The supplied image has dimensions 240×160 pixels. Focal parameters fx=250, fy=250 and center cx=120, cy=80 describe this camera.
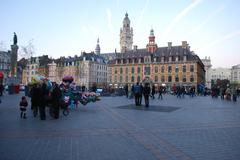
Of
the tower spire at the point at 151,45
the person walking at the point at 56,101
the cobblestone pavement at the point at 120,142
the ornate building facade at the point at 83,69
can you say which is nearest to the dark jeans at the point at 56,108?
the person walking at the point at 56,101

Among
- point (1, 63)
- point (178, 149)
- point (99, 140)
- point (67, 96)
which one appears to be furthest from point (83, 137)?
point (1, 63)

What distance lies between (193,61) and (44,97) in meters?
70.8

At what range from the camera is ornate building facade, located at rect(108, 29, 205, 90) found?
80.1 m

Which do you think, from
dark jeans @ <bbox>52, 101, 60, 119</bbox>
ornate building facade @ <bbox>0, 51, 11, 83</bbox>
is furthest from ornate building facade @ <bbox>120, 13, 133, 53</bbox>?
dark jeans @ <bbox>52, 101, 60, 119</bbox>

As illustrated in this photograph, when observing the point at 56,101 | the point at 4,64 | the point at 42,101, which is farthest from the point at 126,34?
the point at 42,101

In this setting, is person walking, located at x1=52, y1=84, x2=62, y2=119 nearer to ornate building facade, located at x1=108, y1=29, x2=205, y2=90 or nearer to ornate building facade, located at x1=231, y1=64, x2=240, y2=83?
ornate building facade, located at x1=108, y1=29, x2=205, y2=90

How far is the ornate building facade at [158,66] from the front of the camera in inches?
3155

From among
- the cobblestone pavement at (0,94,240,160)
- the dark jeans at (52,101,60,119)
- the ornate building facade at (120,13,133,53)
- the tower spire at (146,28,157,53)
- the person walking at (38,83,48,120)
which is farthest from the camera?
the ornate building facade at (120,13,133,53)

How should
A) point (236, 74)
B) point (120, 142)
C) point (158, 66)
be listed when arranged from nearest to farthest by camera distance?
point (120, 142) < point (158, 66) < point (236, 74)

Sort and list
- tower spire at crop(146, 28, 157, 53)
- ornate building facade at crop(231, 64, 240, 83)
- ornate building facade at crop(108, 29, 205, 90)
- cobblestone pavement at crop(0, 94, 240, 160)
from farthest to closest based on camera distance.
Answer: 1. ornate building facade at crop(231, 64, 240, 83)
2. tower spire at crop(146, 28, 157, 53)
3. ornate building facade at crop(108, 29, 205, 90)
4. cobblestone pavement at crop(0, 94, 240, 160)

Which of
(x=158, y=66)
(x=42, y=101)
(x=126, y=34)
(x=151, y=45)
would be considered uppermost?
(x=126, y=34)

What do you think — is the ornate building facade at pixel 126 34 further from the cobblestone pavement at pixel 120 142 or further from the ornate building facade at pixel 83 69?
the cobblestone pavement at pixel 120 142

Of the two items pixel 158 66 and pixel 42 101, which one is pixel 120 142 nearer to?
pixel 42 101

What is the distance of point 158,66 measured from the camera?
278ft
